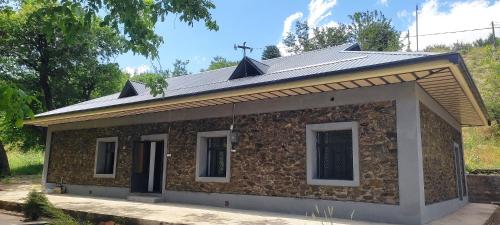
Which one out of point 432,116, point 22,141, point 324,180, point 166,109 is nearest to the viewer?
point 324,180

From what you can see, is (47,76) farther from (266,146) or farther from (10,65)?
(266,146)

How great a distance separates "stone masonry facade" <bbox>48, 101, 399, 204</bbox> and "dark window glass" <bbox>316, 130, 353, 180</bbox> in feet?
1.17

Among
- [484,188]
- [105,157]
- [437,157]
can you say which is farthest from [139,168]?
[484,188]

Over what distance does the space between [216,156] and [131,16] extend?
5.65 meters

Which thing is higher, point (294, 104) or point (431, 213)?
point (294, 104)

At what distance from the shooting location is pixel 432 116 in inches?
359

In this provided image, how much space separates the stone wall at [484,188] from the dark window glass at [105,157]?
13.6 meters

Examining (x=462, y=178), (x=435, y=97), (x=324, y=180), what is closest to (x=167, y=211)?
(x=324, y=180)

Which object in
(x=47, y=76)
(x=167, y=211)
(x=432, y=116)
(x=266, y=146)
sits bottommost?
(x=167, y=211)

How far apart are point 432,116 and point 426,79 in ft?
6.65

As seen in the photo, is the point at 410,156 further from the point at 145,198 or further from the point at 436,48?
the point at 436,48

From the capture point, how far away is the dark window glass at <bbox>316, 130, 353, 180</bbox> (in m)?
8.36

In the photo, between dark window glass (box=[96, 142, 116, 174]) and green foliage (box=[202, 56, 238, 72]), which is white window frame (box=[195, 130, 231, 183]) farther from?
green foliage (box=[202, 56, 238, 72])

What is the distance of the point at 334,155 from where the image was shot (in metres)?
8.60
